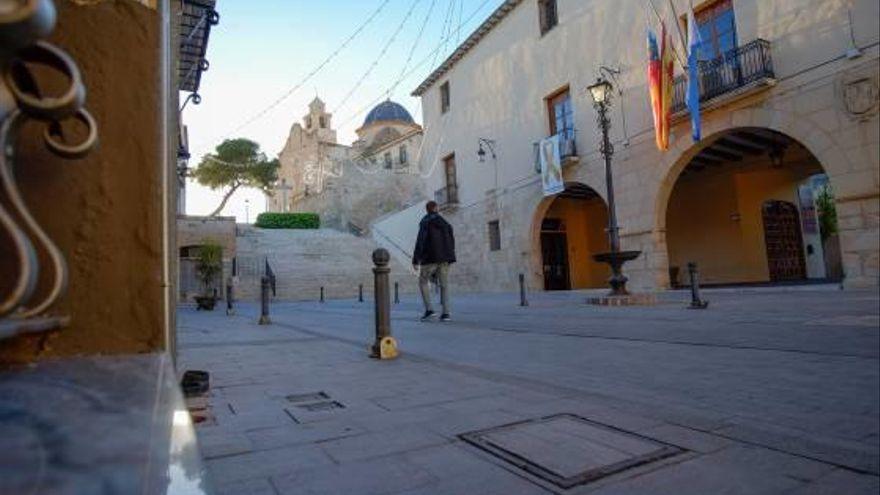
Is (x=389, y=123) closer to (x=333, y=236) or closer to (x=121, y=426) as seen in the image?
(x=333, y=236)

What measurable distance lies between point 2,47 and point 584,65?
1600 cm

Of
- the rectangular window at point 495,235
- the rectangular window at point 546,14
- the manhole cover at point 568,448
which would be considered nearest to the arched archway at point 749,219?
the rectangular window at point 495,235

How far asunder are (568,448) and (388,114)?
47212 mm

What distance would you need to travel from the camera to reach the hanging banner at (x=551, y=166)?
618 inches

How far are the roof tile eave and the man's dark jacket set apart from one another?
12649 millimetres

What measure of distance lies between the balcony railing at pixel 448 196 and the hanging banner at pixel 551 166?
5469mm

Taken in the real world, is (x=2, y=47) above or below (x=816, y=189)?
below

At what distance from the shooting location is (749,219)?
52.1 feet

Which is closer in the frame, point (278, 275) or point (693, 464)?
point (693, 464)

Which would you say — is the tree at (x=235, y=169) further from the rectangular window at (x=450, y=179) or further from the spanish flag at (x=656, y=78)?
the spanish flag at (x=656, y=78)

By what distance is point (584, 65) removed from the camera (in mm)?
15242

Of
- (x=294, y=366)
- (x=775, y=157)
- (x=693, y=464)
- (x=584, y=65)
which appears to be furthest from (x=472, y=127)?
(x=693, y=464)

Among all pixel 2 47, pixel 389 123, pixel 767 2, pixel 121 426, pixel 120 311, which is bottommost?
pixel 121 426

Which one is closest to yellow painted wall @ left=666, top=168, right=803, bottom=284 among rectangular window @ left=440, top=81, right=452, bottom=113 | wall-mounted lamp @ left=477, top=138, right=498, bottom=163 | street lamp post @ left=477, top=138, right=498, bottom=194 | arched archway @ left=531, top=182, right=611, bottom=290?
arched archway @ left=531, top=182, right=611, bottom=290
